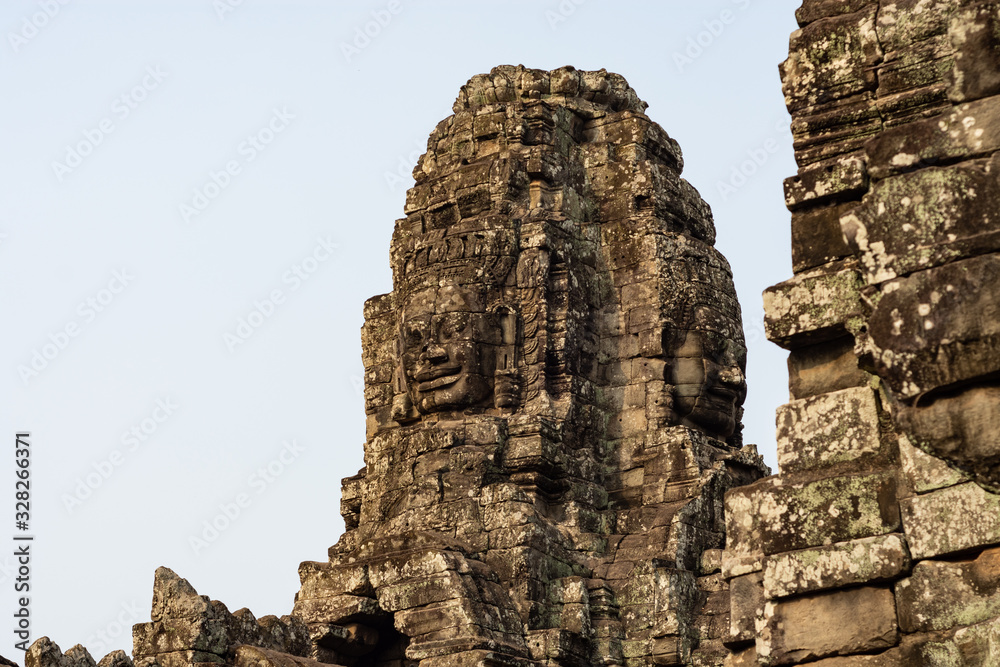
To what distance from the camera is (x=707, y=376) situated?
2455 centimetres

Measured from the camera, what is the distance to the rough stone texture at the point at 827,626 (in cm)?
1038

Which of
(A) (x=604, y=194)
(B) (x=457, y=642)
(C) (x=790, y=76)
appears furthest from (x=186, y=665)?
(A) (x=604, y=194)

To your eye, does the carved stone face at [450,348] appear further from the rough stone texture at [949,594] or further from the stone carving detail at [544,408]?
the rough stone texture at [949,594]

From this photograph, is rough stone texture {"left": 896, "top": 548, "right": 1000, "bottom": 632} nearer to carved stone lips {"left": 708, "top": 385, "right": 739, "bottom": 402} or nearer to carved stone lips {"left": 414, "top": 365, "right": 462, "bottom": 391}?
carved stone lips {"left": 414, "top": 365, "right": 462, "bottom": 391}

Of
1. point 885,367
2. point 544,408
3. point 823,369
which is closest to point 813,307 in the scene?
point 823,369

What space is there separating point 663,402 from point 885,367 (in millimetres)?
14086

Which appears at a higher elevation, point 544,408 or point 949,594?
point 544,408

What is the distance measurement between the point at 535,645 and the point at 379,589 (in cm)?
188

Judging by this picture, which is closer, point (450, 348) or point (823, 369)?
point (823, 369)

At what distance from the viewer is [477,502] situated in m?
23.1

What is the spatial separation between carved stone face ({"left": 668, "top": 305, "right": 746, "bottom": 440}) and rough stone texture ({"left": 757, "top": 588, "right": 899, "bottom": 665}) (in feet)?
45.0

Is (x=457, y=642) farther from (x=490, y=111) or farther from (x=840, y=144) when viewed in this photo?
(x=840, y=144)

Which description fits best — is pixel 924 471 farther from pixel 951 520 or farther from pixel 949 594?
pixel 949 594

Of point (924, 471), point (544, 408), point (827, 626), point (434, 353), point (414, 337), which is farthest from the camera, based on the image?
point (414, 337)
